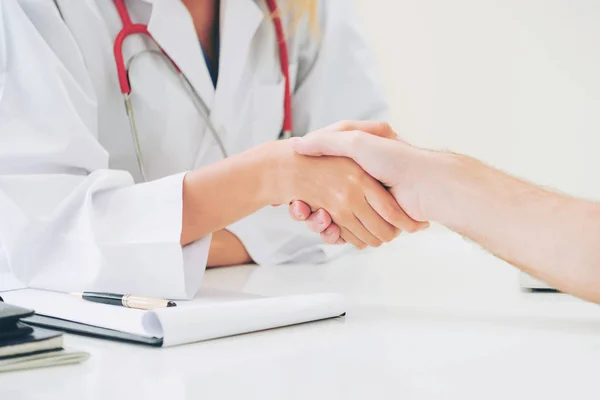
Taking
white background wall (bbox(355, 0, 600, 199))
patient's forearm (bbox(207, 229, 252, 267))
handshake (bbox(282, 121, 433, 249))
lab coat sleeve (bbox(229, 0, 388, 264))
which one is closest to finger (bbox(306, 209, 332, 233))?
handshake (bbox(282, 121, 433, 249))

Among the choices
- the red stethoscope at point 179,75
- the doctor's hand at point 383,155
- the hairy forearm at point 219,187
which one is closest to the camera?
the doctor's hand at point 383,155

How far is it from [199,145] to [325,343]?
68cm

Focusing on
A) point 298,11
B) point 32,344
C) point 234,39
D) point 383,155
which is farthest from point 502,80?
point 32,344

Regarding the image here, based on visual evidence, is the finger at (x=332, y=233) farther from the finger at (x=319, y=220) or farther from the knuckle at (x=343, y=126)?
the knuckle at (x=343, y=126)

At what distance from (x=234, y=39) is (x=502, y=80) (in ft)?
2.79

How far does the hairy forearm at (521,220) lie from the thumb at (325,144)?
0.13 meters

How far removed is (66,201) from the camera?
39.3 inches

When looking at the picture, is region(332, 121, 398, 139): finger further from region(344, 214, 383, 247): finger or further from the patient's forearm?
the patient's forearm

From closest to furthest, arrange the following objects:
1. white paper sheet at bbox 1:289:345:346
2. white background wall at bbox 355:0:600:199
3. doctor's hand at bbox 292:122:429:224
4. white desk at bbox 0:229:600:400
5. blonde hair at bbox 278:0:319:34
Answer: white desk at bbox 0:229:600:400 → white paper sheet at bbox 1:289:345:346 → doctor's hand at bbox 292:122:429:224 → blonde hair at bbox 278:0:319:34 → white background wall at bbox 355:0:600:199

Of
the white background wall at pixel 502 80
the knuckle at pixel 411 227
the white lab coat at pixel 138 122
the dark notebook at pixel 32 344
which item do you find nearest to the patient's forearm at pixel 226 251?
the white lab coat at pixel 138 122

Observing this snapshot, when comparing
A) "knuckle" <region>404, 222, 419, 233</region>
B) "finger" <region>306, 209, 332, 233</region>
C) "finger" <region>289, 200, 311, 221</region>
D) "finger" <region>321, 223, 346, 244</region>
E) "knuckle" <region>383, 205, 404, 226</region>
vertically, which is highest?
"finger" <region>289, 200, 311, 221</region>

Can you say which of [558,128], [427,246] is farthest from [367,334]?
[558,128]

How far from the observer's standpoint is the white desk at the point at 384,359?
58 centimetres

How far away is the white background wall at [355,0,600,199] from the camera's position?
72.5 inches
